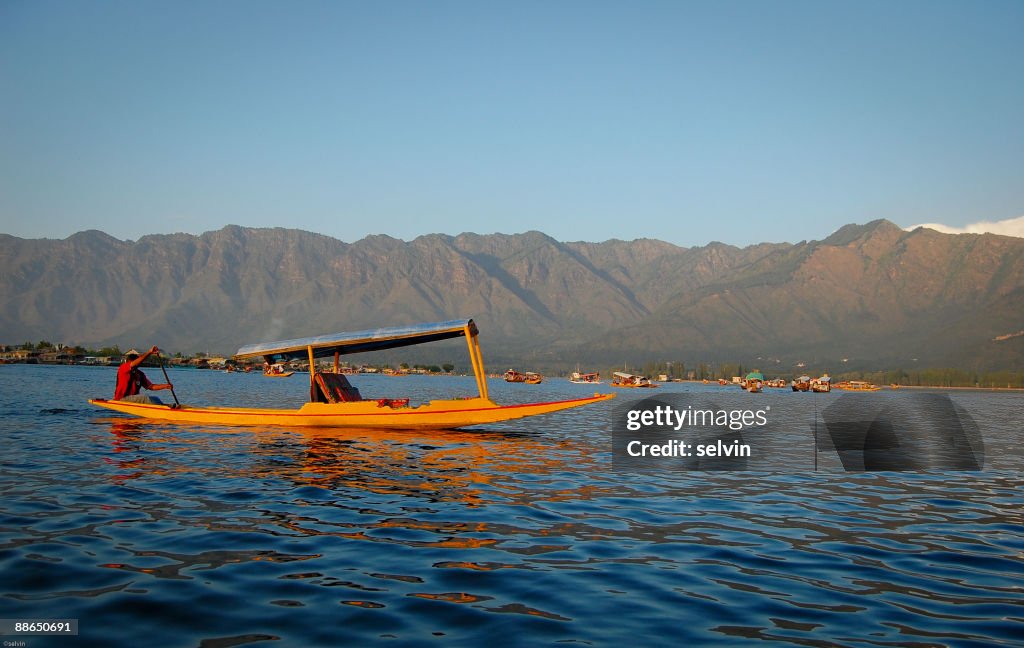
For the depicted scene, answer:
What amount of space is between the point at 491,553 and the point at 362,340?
2198 centimetres

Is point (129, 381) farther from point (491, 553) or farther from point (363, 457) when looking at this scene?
point (491, 553)

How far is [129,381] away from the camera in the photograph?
1416 inches

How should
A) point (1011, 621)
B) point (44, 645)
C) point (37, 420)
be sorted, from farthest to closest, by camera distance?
1. point (37, 420)
2. point (1011, 621)
3. point (44, 645)

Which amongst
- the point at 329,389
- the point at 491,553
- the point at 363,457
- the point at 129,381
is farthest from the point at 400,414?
the point at 491,553

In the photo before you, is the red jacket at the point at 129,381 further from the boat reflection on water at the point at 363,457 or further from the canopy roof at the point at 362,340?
the canopy roof at the point at 362,340

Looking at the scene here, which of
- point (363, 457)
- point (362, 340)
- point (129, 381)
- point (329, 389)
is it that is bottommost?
point (363, 457)

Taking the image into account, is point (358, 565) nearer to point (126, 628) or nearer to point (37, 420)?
point (126, 628)

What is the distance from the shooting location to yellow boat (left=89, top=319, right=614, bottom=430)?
3097cm

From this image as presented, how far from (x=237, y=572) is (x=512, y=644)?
4581 mm

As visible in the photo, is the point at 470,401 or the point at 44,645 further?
the point at 470,401

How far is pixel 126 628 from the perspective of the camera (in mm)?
8500

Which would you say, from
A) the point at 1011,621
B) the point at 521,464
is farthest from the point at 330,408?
the point at 1011,621

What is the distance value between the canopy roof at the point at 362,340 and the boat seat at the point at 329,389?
138cm

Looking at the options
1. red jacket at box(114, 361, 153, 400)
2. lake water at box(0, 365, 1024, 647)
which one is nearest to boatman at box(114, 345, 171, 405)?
red jacket at box(114, 361, 153, 400)
